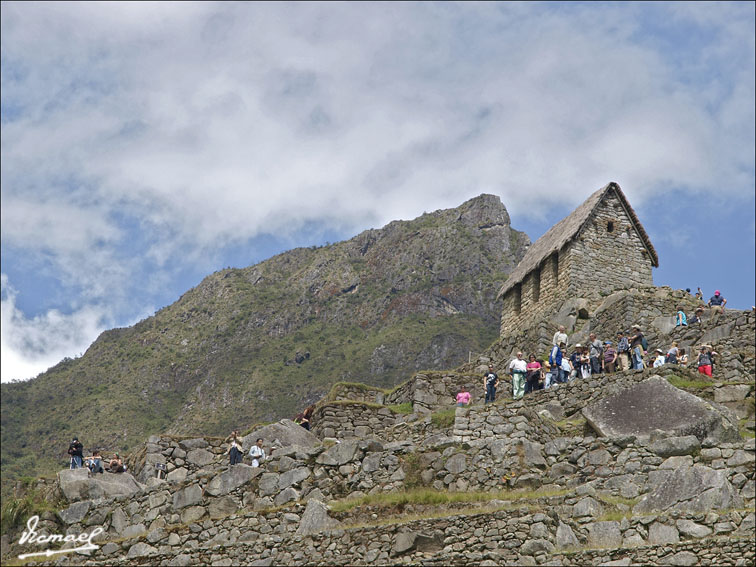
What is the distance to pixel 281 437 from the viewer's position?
80.3 ft

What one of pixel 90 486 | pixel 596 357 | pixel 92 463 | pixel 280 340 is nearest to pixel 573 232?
pixel 596 357

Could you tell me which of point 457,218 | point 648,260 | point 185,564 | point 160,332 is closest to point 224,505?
point 185,564

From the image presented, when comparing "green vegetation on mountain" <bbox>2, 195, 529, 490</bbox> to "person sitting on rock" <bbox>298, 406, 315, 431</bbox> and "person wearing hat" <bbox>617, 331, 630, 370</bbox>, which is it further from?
"person wearing hat" <bbox>617, 331, 630, 370</bbox>

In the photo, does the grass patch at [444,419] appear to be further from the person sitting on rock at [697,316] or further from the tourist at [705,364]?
the person sitting on rock at [697,316]

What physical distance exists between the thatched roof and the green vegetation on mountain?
3151cm

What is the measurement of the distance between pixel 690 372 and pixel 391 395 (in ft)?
30.3

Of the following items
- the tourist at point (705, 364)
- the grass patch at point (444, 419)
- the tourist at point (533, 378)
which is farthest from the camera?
the tourist at point (533, 378)

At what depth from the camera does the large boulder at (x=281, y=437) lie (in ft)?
79.7

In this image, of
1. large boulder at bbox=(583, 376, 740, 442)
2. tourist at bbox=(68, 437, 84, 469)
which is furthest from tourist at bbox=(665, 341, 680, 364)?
tourist at bbox=(68, 437, 84, 469)

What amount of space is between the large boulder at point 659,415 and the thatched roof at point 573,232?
17.5m

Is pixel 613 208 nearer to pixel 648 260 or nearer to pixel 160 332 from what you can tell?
pixel 648 260

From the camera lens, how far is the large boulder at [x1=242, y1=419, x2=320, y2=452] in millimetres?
24281

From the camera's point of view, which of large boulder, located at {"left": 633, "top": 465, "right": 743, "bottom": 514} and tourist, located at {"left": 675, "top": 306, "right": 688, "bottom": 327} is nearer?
large boulder, located at {"left": 633, "top": 465, "right": 743, "bottom": 514}

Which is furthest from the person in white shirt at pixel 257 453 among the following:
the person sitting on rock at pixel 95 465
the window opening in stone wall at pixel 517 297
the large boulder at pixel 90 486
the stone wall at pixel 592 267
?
the window opening in stone wall at pixel 517 297
